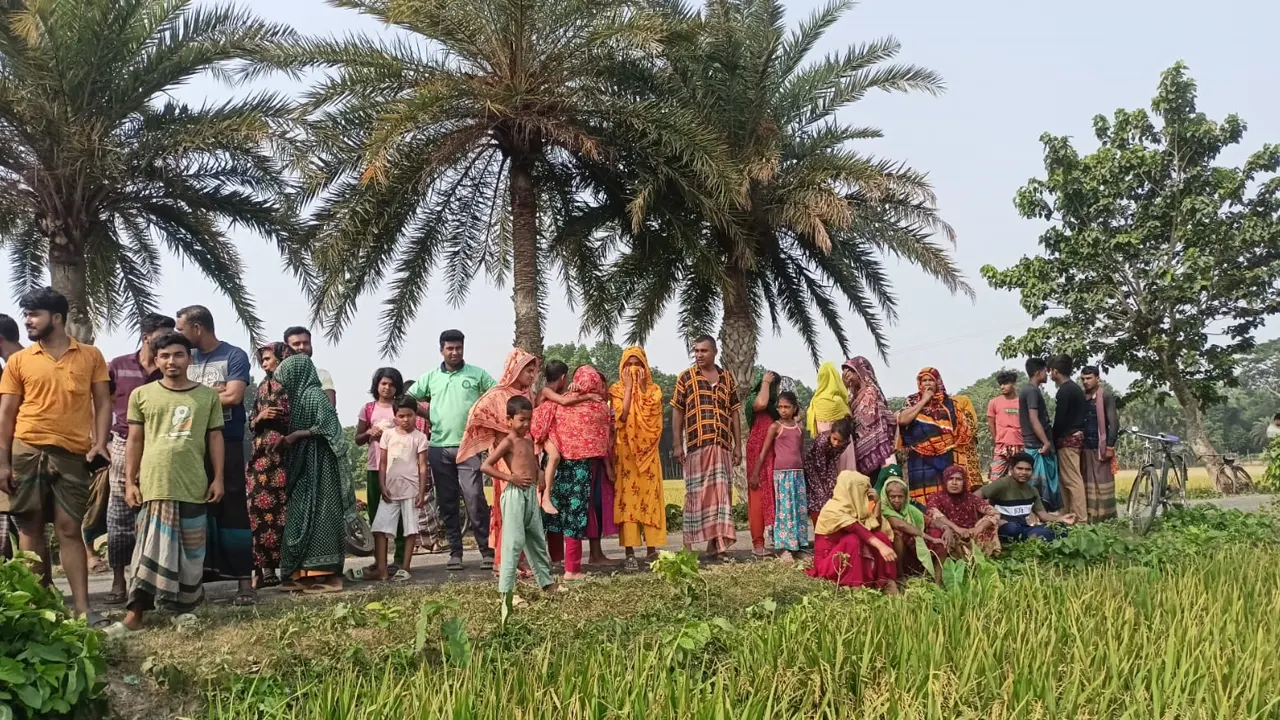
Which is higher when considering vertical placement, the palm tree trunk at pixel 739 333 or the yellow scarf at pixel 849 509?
the palm tree trunk at pixel 739 333

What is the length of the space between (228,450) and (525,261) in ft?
18.1

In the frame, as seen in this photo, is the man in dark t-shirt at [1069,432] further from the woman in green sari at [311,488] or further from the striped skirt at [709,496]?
the woman in green sari at [311,488]

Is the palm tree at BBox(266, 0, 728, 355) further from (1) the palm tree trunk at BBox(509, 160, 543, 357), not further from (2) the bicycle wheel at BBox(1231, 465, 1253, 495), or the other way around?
(2) the bicycle wheel at BBox(1231, 465, 1253, 495)

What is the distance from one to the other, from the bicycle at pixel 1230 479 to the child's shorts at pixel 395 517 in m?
14.5

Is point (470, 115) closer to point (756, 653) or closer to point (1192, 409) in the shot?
point (756, 653)

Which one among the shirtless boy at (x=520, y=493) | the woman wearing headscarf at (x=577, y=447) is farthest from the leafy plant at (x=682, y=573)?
the woman wearing headscarf at (x=577, y=447)

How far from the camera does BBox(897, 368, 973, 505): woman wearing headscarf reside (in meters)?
6.50

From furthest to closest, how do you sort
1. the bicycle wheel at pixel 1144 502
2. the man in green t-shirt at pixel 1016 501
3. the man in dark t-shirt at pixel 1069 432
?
the man in dark t-shirt at pixel 1069 432
the bicycle wheel at pixel 1144 502
the man in green t-shirt at pixel 1016 501

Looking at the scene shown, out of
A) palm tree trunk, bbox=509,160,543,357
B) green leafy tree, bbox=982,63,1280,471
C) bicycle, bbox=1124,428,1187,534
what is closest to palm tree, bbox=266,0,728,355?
palm tree trunk, bbox=509,160,543,357

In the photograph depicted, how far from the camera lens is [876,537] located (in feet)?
17.6

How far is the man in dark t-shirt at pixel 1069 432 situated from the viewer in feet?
26.3

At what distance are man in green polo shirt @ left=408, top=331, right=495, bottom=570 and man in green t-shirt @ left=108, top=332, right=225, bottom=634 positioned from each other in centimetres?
210

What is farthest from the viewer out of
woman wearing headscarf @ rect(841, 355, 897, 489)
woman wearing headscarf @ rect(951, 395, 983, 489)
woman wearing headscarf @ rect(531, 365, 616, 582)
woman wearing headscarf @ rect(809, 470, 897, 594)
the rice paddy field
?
woman wearing headscarf @ rect(951, 395, 983, 489)

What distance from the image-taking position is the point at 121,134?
10039 millimetres
